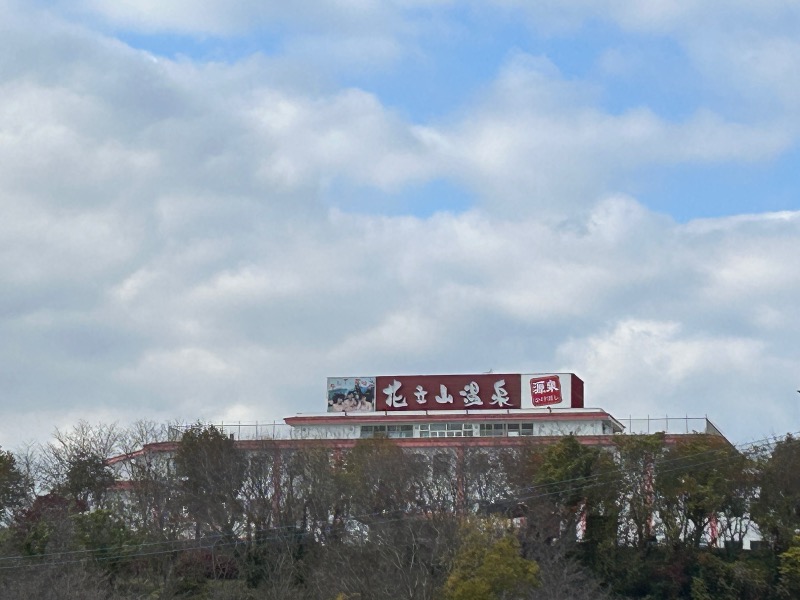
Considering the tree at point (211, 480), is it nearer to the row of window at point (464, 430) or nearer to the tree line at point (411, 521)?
the tree line at point (411, 521)

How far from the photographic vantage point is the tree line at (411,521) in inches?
2313

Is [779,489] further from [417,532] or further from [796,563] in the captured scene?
[417,532]

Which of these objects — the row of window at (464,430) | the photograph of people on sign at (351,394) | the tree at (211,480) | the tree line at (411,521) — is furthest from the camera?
the row of window at (464,430)

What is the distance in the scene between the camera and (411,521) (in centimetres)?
5806

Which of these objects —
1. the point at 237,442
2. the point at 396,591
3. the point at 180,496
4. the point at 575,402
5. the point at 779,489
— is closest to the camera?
the point at 396,591

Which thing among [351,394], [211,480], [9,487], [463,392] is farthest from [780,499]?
[9,487]

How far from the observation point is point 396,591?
174 ft

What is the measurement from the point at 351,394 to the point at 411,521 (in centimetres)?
2531

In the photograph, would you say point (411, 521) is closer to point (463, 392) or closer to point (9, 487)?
point (463, 392)

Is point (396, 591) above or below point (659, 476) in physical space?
below

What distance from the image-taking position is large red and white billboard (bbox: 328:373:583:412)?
258ft

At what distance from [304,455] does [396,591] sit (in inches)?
664

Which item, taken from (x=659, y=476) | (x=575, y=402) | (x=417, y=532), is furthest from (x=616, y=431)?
(x=417, y=532)

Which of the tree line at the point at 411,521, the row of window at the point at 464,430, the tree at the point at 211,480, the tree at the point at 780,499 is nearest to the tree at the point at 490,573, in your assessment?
the tree line at the point at 411,521
